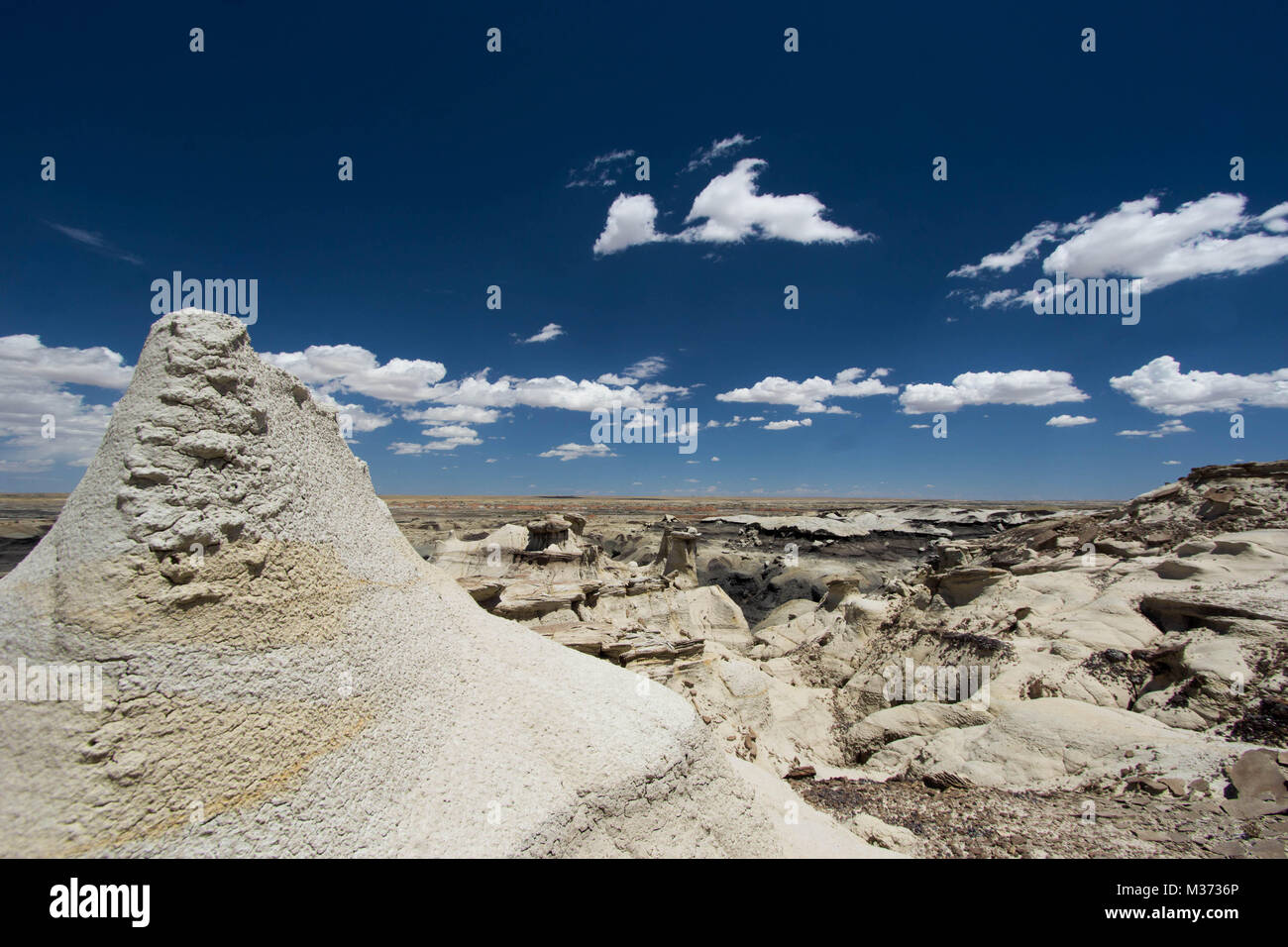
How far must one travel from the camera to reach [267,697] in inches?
126

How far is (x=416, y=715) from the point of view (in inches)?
154

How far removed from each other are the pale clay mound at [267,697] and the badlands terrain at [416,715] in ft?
0.05

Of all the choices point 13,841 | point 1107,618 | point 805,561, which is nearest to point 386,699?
point 13,841

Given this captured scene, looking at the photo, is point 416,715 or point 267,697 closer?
point 267,697

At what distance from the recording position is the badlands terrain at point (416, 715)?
114 inches

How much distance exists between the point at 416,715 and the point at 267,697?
103cm

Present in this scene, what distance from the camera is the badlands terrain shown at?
2.89m

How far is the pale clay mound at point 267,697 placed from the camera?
2799 millimetres

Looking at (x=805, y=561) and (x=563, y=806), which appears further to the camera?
(x=805, y=561)

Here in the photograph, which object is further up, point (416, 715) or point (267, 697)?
point (267, 697)

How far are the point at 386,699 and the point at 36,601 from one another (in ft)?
6.66
